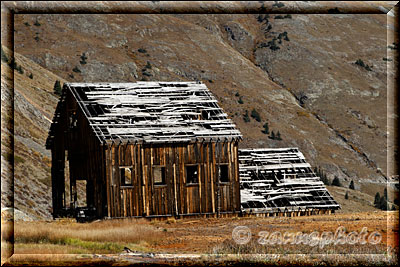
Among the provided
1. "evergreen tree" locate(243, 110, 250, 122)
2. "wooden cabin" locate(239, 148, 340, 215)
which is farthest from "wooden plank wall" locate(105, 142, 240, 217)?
"evergreen tree" locate(243, 110, 250, 122)

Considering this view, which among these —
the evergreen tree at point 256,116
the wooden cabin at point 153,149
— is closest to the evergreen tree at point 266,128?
the evergreen tree at point 256,116

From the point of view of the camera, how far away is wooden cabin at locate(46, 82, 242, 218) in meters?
35.2

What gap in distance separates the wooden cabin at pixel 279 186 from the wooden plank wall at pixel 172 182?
2667 millimetres

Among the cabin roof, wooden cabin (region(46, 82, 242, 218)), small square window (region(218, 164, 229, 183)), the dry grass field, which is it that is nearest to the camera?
the dry grass field

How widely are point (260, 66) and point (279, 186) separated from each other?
12258 centimetres

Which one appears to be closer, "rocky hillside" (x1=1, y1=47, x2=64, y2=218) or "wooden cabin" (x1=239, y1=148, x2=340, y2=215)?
"wooden cabin" (x1=239, y1=148, x2=340, y2=215)

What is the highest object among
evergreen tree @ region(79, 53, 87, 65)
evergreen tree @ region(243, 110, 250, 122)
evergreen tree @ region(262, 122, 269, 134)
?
evergreen tree @ region(79, 53, 87, 65)

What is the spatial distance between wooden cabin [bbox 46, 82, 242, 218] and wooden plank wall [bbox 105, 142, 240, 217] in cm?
4

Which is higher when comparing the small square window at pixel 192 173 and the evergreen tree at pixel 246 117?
the evergreen tree at pixel 246 117

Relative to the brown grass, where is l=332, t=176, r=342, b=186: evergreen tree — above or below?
above

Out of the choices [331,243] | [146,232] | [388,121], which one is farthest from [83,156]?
[388,121]

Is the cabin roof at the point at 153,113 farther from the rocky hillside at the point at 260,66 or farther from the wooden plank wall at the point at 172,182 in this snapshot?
the rocky hillside at the point at 260,66

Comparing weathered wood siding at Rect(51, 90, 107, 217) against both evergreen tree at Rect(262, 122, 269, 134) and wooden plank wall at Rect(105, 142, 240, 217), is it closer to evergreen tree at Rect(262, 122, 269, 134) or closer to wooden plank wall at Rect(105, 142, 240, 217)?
wooden plank wall at Rect(105, 142, 240, 217)

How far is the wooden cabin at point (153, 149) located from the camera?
35156 millimetres
